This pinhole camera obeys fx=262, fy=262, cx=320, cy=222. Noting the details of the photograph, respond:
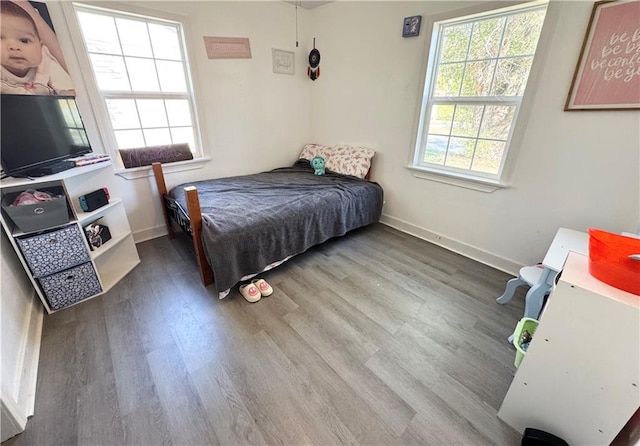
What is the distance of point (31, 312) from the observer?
1587mm

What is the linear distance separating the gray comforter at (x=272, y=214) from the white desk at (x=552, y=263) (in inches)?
59.6

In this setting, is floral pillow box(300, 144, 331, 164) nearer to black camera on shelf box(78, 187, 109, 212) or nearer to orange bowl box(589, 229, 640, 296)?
black camera on shelf box(78, 187, 109, 212)

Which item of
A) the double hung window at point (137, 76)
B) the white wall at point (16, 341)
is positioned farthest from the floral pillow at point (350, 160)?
the white wall at point (16, 341)

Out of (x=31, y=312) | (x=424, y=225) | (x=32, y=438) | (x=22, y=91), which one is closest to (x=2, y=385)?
(x=32, y=438)

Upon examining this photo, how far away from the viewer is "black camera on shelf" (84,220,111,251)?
6.14 ft

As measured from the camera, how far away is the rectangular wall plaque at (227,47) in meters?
2.56

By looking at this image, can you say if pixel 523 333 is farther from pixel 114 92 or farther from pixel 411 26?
pixel 114 92

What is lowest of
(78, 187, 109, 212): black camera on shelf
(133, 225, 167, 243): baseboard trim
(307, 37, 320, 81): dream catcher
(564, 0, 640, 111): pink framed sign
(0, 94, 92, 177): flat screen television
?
(133, 225, 167, 243): baseboard trim

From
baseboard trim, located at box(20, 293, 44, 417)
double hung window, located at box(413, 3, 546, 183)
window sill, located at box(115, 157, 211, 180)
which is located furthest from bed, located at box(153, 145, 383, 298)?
baseboard trim, located at box(20, 293, 44, 417)

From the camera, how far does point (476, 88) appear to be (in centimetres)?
213

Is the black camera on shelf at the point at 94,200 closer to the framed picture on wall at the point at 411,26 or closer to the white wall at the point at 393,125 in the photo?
the white wall at the point at 393,125

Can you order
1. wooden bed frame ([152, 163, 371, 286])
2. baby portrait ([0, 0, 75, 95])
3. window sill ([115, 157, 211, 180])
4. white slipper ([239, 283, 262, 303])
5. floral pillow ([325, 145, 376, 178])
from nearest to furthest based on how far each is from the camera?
baby portrait ([0, 0, 75, 95])
wooden bed frame ([152, 163, 371, 286])
white slipper ([239, 283, 262, 303])
window sill ([115, 157, 211, 180])
floral pillow ([325, 145, 376, 178])

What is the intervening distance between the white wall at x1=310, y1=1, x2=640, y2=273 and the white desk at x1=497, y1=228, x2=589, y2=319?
0.39 metres

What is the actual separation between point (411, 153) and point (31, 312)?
10.2ft
